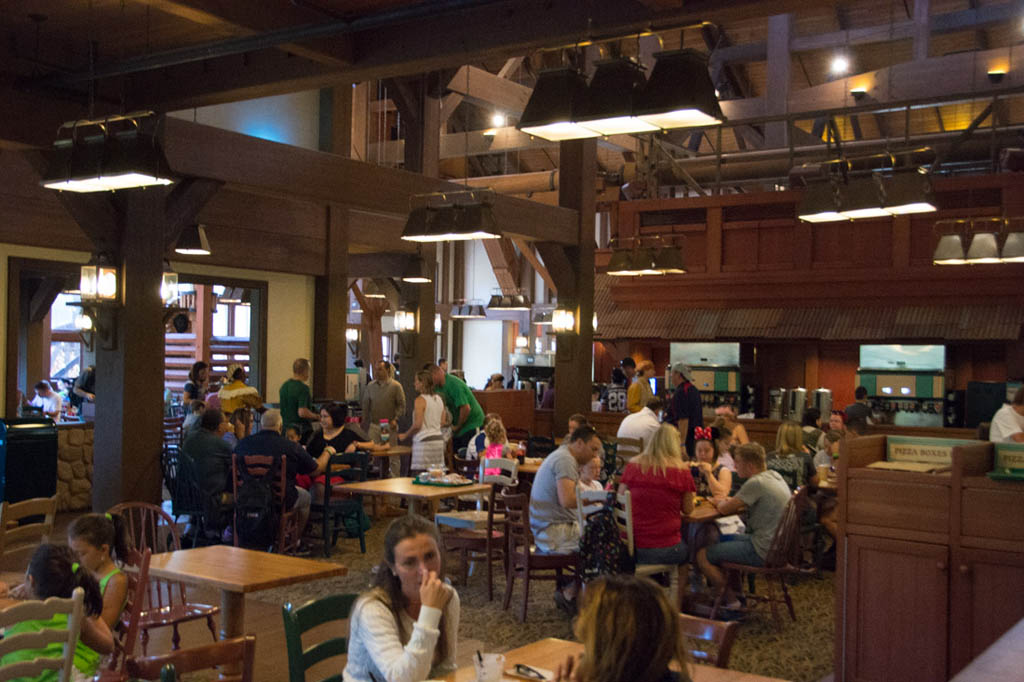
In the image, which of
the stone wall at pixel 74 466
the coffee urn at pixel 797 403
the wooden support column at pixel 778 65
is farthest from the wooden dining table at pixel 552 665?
the wooden support column at pixel 778 65

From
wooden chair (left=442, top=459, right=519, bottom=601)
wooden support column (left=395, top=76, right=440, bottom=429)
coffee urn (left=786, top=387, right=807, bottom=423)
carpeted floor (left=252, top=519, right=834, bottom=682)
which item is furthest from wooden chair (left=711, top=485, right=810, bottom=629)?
coffee urn (left=786, top=387, right=807, bottom=423)

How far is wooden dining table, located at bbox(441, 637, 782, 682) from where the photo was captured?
314 cm

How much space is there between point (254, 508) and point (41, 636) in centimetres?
498

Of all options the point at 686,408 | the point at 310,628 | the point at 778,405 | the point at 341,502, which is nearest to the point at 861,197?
the point at 686,408

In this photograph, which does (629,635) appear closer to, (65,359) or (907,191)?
(907,191)

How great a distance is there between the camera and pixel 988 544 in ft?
15.8

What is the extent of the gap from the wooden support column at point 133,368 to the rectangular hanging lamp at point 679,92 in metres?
4.98

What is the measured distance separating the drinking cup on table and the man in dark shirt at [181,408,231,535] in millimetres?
5769

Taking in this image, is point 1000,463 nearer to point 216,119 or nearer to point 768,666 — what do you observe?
point 768,666

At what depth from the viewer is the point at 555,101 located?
14.7 feet

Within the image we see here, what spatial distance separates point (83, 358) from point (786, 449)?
459 inches

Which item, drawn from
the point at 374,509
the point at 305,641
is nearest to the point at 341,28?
the point at 305,641

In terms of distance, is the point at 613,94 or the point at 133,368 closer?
the point at 613,94

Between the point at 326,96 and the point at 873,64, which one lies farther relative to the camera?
the point at 873,64
